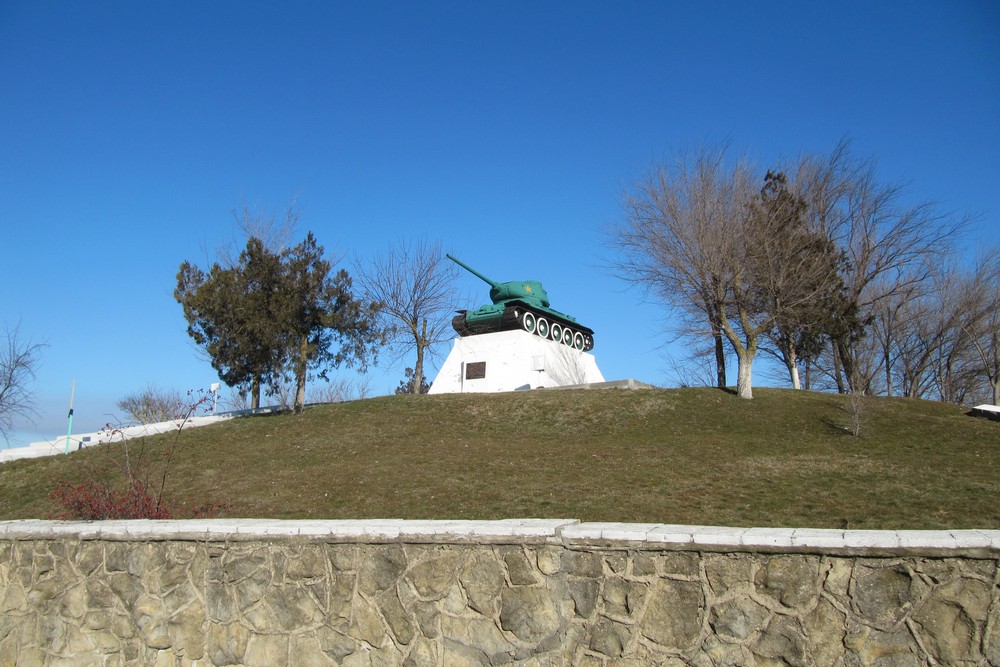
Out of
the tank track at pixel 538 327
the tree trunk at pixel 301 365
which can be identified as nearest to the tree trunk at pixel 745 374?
the tank track at pixel 538 327

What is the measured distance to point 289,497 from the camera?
11438 millimetres

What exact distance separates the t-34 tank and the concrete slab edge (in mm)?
24079

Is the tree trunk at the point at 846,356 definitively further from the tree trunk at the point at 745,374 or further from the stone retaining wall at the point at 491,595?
the stone retaining wall at the point at 491,595

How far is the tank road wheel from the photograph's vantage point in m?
29.5

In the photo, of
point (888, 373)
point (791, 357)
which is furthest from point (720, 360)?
point (888, 373)

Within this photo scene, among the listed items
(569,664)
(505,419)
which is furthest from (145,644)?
(505,419)

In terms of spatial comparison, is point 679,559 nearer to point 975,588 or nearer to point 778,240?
point 975,588

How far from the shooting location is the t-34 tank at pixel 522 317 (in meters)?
28.7

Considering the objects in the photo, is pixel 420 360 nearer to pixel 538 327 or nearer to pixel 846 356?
pixel 538 327

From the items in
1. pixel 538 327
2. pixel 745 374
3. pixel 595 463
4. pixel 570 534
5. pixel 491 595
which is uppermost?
pixel 538 327

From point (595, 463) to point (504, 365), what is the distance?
1438 centimetres

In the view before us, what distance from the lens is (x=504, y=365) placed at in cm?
2755

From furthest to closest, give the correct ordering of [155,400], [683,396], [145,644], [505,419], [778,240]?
[155,400] < [778,240] < [683,396] < [505,419] < [145,644]

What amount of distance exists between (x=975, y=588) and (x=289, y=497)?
10223 millimetres
